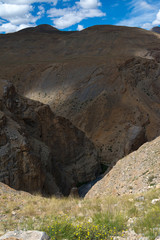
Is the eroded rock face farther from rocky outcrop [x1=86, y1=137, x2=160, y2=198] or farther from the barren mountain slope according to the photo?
the barren mountain slope

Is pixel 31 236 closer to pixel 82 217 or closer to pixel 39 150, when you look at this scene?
pixel 82 217

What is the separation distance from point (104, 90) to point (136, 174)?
20.8 m

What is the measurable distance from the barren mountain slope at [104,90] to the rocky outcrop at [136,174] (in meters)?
6.65

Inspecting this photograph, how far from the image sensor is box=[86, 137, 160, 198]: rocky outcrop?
8695mm

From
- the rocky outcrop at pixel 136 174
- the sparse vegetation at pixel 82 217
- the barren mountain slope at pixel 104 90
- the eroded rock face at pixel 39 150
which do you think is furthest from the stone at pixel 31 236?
the barren mountain slope at pixel 104 90

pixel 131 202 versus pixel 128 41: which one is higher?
pixel 128 41

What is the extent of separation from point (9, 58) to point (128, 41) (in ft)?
81.3

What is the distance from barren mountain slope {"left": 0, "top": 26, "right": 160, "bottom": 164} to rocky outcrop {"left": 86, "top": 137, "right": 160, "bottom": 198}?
→ 262 inches

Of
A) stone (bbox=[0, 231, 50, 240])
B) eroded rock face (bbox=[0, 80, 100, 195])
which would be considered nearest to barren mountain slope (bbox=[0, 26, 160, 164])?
eroded rock face (bbox=[0, 80, 100, 195])

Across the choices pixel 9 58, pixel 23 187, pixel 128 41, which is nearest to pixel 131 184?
pixel 23 187

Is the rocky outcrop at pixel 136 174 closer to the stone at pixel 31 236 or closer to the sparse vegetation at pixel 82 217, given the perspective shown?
the sparse vegetation at pixel 82 217

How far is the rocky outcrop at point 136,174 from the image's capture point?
870 centimetres

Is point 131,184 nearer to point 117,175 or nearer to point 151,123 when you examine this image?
point 117,175

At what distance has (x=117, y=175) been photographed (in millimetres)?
11648
